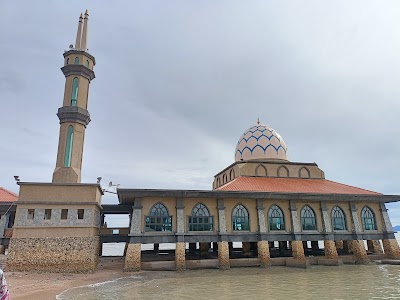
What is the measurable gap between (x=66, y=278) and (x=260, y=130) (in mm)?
24168

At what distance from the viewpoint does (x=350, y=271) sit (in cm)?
2128

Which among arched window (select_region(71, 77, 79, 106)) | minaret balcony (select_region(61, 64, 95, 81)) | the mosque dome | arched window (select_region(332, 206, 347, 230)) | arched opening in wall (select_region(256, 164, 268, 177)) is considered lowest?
arched window (select_region(332, 206, 347, 230))

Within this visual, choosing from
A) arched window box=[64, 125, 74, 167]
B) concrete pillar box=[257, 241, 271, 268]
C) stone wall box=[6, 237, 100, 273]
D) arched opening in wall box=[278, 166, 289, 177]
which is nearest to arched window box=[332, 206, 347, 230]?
arched opening in wall box=[278, 166, 289, 177]

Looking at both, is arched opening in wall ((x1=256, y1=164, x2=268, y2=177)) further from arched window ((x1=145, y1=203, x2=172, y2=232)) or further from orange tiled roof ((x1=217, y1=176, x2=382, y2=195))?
arched window ((x1=145, y1=203, x2=172, y2=232))

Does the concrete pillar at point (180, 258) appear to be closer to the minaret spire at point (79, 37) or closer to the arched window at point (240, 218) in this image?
the arched window at point (240, 218)

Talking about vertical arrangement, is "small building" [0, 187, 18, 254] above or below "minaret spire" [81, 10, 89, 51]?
below

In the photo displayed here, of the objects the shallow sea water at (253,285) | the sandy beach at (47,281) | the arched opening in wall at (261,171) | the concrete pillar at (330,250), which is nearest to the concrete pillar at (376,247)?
the concrete pillar at (330,250)

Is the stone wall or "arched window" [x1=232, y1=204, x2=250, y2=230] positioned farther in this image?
"arched window" [x1=232, y1=204, x2=250, y2=230]

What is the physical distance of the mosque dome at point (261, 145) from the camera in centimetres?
3262

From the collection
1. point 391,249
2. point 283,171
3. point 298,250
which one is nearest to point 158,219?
point 298,250

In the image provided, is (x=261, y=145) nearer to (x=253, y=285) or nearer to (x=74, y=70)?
(x=253, y=285)

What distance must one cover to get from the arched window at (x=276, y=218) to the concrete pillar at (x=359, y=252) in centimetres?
679

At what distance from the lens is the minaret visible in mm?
24031

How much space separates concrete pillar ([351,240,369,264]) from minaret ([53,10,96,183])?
24599mm
